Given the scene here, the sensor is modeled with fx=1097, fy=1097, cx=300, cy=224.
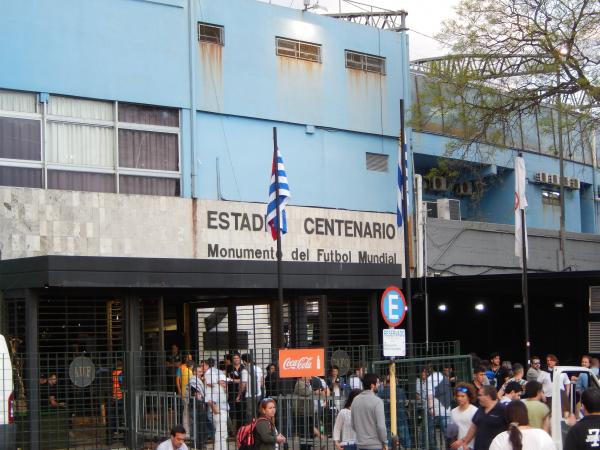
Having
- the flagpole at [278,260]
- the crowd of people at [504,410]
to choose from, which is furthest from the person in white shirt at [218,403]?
the flagpole at [278,260]

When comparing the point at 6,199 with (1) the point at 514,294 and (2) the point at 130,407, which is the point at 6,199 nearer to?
(2) the point at 130,407

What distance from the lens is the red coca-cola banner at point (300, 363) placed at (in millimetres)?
15539

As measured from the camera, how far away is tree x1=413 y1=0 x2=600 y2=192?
2773cm

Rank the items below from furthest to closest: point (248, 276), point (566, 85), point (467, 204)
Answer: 1. point (467, 204)
2. point (566, 85)
3. point (248, 276)

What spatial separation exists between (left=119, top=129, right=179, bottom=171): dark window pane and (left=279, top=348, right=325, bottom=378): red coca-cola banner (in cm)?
1116

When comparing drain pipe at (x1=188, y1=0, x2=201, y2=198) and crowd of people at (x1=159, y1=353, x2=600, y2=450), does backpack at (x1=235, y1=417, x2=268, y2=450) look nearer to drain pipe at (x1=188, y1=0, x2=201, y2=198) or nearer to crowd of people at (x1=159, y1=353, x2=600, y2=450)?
crowd of people at (x1=159, y1=353, x2=600, y2=450)

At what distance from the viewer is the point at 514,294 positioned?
104 ft

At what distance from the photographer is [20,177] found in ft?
78.5

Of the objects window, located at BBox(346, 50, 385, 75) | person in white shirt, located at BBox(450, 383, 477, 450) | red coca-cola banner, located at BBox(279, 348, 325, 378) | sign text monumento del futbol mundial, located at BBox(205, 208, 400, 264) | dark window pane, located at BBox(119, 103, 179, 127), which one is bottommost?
person in white shirt, located at BBox(450, 383, 477, 450)

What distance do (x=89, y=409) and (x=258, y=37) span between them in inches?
548

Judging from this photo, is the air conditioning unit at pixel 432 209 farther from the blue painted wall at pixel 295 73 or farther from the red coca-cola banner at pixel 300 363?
the red coca-cola banner at pixel 300 363

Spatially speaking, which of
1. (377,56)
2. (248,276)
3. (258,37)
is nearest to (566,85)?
(377,56)

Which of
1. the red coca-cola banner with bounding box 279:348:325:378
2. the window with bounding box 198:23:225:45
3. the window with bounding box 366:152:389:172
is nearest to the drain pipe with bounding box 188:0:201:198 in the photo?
the window with bounding box 198:23:225:45

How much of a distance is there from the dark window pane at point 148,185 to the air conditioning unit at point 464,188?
1312 centimetres
